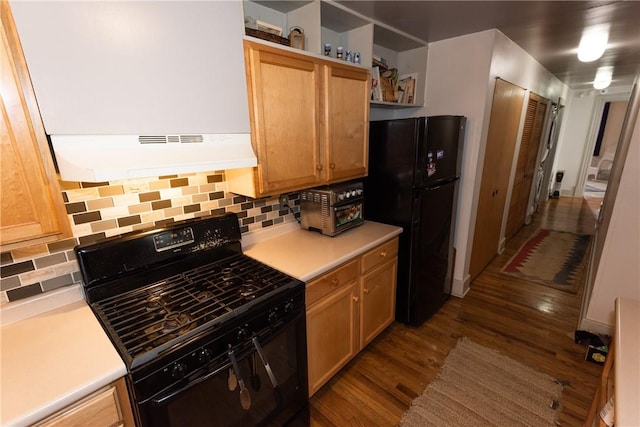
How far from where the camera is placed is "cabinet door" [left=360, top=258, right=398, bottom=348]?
1.96 meters

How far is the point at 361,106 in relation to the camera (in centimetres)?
196

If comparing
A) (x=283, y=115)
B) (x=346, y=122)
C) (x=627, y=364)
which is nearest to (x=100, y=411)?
(x=283, y=115)

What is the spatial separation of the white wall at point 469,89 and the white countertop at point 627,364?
1.24 m

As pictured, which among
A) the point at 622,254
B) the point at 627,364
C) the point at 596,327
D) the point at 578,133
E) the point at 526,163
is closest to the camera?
the point at 627,364

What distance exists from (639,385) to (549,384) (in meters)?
1.00

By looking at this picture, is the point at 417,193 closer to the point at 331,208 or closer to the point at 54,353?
the point at 331,208

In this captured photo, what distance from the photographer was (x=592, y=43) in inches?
101

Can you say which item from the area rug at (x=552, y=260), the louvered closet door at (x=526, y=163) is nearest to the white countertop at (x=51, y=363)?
the area rug at (x=552, y=260)

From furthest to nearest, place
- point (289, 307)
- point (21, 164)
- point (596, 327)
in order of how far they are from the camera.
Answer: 1. point (596, 327)
2. point (289, 307)
3. point (21, 164)

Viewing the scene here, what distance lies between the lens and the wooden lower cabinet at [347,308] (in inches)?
63.8

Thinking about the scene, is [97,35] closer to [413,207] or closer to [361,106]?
[361,106]

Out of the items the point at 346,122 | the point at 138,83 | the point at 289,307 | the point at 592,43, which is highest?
the point at 592,43

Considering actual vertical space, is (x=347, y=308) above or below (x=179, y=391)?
below

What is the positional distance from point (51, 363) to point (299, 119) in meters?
1.42
